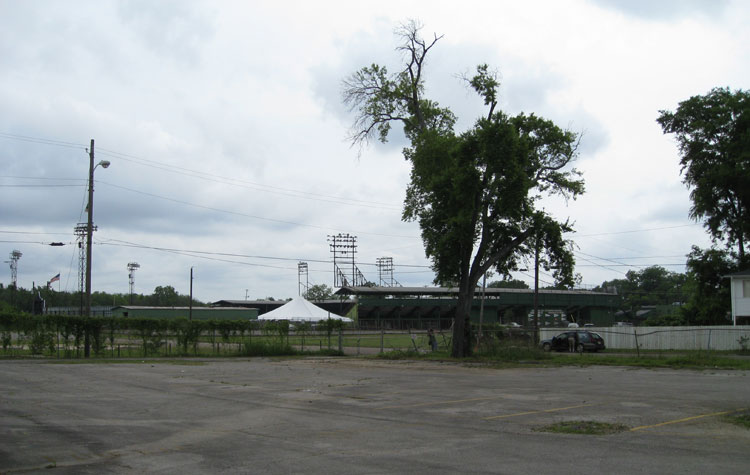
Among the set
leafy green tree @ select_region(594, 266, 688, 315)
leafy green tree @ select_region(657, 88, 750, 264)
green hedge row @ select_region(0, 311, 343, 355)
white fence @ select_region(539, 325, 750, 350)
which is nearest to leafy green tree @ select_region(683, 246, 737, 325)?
leafy green tree @ select_region(657, 88, 750, 264)

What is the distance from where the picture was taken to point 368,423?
39.7ft

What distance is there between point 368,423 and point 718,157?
4661 cm

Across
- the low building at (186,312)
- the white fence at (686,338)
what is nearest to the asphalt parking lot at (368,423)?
the white fence at (686,338)

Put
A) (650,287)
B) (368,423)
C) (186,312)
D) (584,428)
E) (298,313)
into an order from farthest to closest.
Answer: (650,287) → (186,312) → (298,313) → (368,423) → (584,428)

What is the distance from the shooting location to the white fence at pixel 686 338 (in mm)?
35466

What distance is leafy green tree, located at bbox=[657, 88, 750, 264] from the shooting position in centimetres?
4716

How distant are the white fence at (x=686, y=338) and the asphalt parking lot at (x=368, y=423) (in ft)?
49.6

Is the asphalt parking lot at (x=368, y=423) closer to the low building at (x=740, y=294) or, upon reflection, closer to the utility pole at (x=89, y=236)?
the utility pole at (x=89, y=236)

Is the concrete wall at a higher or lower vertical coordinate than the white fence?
higher

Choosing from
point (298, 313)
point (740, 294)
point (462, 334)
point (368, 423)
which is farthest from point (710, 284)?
point (368, 423)

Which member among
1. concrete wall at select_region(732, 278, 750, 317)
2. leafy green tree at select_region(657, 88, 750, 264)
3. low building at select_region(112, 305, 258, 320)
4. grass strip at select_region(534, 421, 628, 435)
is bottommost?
Result: low building at select_region(112, 305, 258, 320)

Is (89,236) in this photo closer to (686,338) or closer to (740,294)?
(686,338)

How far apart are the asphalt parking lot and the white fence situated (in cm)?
1511

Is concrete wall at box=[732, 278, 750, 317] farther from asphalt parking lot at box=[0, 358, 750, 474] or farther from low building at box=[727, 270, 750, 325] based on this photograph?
asphalt parking lot at box=[0, 358, 750, 474]
